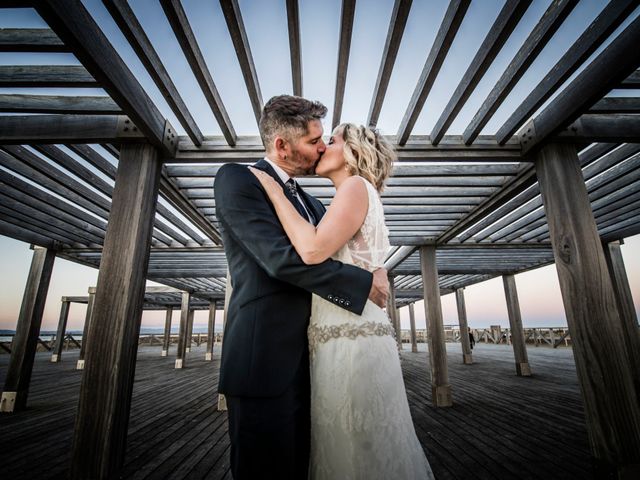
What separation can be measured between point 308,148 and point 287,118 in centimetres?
20

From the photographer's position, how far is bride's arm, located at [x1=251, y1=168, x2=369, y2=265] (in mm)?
1134

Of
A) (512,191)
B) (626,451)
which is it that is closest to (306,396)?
(626,451)

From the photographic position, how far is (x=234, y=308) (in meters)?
1.19

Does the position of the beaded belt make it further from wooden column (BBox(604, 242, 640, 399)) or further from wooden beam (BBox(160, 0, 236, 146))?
wooden column (BBox(604, 242, 640, 399))

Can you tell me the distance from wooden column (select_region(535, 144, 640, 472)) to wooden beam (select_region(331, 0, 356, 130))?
241 cm

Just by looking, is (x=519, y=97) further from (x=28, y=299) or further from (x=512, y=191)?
(x=28, y=299)

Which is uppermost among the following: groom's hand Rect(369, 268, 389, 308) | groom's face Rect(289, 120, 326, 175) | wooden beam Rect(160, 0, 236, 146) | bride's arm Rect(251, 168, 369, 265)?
wooden beam Rect(160, 0, 236, 146)

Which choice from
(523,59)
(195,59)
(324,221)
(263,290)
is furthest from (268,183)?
(523,59)

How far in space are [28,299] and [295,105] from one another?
25.0 feet

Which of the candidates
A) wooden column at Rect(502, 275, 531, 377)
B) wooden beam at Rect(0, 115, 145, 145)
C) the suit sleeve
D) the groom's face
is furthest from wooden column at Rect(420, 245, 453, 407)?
wooden beam at Rect(0, 115, 145, 145)

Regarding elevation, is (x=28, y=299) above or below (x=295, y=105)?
below

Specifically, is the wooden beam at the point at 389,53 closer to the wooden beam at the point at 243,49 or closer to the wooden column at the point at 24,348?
the wooden beam at the point at 243,49

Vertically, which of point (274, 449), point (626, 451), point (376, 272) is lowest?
point (626, 451)

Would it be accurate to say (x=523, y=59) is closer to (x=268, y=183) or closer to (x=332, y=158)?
(x=332, y=158)
